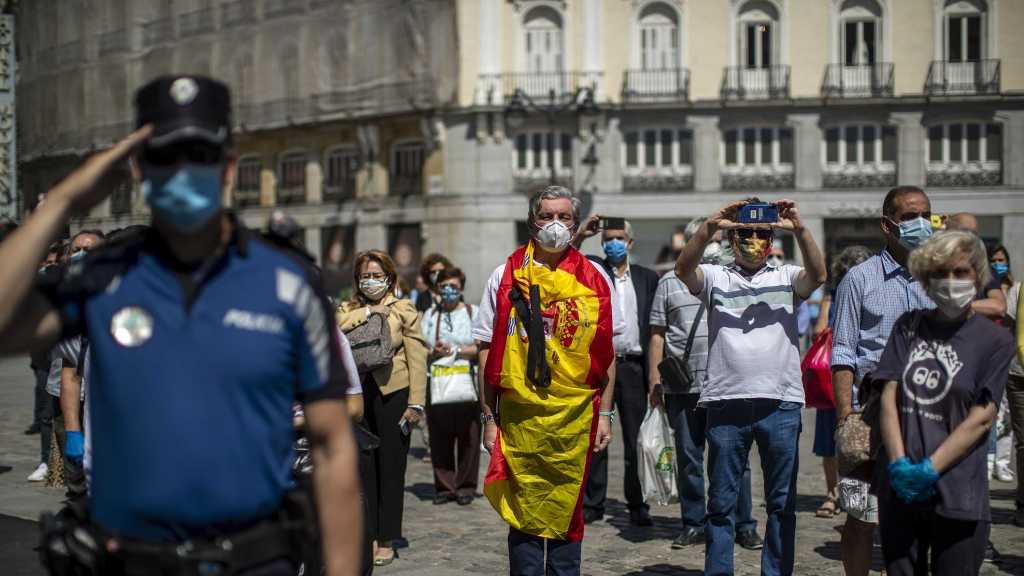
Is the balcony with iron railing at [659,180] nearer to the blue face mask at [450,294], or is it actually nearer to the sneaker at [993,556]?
the blue face mask at [450,294]

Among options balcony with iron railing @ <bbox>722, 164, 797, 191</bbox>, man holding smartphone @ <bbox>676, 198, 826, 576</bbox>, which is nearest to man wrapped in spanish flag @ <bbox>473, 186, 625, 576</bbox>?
man holding smartphone @ <bbox>676, 198, 826, 576</bbox>

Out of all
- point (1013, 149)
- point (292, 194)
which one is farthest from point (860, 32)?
point (292, 194)

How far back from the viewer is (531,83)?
43.3 m

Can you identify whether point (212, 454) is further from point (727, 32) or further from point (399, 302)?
point (727, 32)

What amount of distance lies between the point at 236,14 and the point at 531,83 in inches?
429

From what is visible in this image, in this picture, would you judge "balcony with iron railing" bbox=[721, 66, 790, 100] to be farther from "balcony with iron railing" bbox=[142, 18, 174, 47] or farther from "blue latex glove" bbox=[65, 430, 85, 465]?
"blue latex glove" bbox=[65, 430, 85, 465]

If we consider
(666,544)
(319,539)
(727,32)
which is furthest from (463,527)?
(727,32)

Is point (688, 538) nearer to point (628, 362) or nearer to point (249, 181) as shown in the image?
point (628, 362)

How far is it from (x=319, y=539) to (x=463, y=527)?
671 cm

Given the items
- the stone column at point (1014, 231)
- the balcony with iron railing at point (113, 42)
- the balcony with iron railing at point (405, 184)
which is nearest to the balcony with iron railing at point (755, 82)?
the stone column at point (1014, 231)

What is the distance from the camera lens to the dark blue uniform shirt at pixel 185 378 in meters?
3.09

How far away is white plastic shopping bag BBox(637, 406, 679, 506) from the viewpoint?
9.23m

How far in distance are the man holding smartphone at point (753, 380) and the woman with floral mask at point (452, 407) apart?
4.20m

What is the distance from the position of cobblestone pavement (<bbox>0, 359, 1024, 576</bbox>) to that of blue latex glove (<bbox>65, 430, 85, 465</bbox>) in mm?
1727
